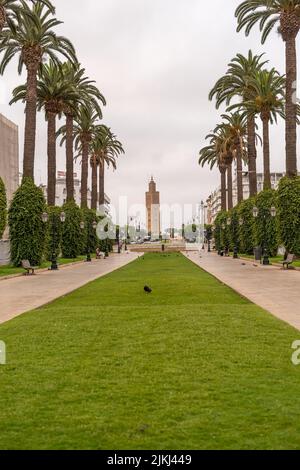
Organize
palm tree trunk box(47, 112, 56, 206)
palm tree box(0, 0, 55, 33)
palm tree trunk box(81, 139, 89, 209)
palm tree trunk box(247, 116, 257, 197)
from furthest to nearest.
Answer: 1. palm tree trunk box(81, 139, 89, 209)
2. palm tree trunk box(247, 116, 257, 197)
3. palm tree trunk box(47, 112, 56, 206)
4. palm tree box(0, 0, 55, 33)

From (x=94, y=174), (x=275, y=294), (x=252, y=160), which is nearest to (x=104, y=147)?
(x=94, y=174)

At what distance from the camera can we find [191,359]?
7.99 m

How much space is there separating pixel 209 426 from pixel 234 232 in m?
50.1

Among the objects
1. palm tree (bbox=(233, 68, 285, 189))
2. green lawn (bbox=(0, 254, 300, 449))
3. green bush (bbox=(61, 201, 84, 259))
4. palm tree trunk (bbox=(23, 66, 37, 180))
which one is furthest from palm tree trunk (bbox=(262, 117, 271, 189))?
green lawn (bbox=(0, 254, 300, 449))

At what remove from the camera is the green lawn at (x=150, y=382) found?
507 centimetres

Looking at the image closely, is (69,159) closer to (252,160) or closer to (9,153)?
(252,160)

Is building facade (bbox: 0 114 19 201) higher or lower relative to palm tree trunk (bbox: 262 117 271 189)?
higher

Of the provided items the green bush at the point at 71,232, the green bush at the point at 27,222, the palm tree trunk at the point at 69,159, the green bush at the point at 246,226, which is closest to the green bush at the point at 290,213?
the green bush at the point at 246,226

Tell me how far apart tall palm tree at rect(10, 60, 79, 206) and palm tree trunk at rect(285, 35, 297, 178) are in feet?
55.2

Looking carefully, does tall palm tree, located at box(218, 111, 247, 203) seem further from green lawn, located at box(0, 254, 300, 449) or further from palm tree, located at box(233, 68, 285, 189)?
green lawn, located at box(0, 254, 300, 449)

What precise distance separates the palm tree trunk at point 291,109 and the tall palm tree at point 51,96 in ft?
55.2

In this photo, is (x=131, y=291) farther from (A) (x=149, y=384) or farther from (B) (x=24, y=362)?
(A) (x=149, y=384)

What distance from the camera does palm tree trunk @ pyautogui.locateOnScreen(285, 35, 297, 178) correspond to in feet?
108

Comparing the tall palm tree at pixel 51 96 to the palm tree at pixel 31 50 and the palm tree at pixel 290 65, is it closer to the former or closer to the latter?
the palm tree at pixel 31 50
